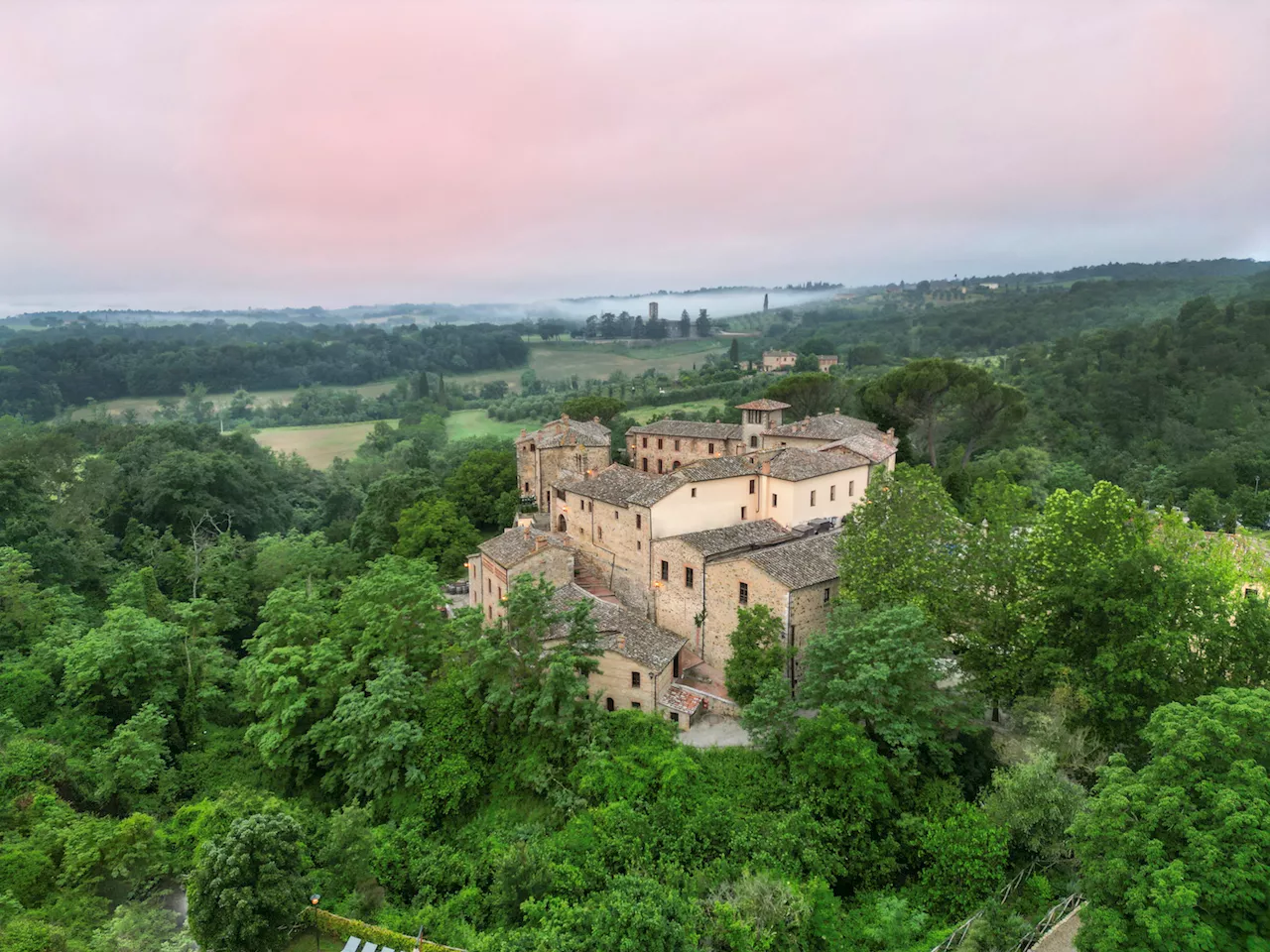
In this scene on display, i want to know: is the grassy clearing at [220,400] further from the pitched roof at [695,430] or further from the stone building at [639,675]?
the stone building at [639,675]

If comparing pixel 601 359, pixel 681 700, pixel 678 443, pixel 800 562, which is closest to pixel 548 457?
pixel 678 443

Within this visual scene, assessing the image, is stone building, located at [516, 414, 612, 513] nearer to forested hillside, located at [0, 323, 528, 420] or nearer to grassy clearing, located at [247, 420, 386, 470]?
grassy clearing, located at [247, 420, 386, 470]

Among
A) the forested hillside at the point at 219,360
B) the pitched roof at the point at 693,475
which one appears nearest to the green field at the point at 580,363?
the forested hillside at the point at 219,360

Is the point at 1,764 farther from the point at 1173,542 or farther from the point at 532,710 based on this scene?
the point at 1173,542

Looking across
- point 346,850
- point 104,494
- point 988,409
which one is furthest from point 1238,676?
point 104,494

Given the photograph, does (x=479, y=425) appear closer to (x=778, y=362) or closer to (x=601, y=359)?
(x=778, y=362)
